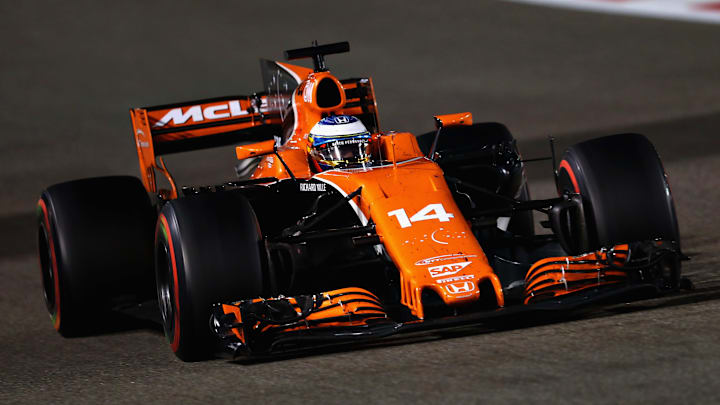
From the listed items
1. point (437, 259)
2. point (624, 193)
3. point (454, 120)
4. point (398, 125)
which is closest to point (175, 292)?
→ point (437, 259)

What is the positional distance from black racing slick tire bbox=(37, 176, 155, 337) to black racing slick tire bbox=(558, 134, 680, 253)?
3065mm

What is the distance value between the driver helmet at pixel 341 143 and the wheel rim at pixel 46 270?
87.1 inches

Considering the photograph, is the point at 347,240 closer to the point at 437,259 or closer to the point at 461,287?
the point at 437,259

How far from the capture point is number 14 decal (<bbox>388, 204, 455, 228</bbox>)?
727 centimetres

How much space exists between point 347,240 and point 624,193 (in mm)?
1722

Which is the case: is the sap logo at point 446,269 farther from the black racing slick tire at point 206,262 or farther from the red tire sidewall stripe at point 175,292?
the red tire sidewall stripe at point 175,292

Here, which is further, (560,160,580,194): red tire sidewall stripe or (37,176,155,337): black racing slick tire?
(37,176,155,337): black racing slick tire

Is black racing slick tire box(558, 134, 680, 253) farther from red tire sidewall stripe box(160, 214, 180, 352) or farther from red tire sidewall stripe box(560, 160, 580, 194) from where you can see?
red tire sidewall stripe box(160, 214, 180, 352)

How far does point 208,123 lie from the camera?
10492 millimetres

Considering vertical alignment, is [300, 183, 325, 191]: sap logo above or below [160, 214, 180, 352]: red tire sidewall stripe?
above

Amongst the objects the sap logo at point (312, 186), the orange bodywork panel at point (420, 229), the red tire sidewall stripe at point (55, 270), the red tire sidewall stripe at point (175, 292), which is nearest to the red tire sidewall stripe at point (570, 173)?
the orange bodywork panel at point (420, 229)

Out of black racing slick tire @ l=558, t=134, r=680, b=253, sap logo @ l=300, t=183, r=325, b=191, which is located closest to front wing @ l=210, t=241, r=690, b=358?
black racing slick tire @ l=558, t=134, r=680, b=253

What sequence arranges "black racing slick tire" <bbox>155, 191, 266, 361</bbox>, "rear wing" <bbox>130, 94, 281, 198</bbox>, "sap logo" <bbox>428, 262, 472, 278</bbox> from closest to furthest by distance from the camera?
1. "sap logo" <bbox>428, 262, 472, 278</bbox>
2. "black racing slick tire" <bbox>155, 191, 266, 361</bbox>
3. "rear wing" <bbox>130, 94, 281, 198</bbox>

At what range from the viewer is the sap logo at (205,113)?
A: 34.0ft
